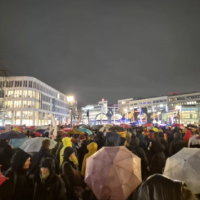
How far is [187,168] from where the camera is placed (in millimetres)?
3504

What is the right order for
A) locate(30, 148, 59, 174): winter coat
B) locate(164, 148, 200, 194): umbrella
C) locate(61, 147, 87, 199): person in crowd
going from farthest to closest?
locate(30, 148, 59, 174): winter coat < locate(61, 147, 87, 199): person in crowd < locate(164, 148, 200, 194): umbrella

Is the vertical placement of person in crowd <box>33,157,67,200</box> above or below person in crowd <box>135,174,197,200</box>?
below

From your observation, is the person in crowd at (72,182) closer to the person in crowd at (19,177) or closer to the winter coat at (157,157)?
the person in crowd at (19,177)

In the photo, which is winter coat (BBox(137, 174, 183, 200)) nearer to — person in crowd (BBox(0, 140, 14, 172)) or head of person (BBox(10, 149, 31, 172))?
head of person (BBox(10, 149, 31, 172))

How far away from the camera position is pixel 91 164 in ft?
12.1

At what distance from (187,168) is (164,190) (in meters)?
1.56

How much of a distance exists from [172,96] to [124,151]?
106 meters

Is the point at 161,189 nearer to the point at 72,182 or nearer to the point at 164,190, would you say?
the point at 164,190

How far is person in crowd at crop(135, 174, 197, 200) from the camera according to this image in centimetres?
216

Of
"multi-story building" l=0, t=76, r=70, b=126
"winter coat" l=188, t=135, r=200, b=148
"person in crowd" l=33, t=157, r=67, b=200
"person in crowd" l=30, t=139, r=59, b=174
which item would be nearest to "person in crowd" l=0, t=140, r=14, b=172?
"person in crowd" l=30, t=139, r=59, b=174

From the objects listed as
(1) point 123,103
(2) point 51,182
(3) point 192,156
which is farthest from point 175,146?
(1) point 123,103

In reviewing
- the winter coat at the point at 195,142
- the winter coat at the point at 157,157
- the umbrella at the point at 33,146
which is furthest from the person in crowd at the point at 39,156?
the winter coat at the point at 195,142

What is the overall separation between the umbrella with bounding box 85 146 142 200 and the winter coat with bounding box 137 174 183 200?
1.13 m

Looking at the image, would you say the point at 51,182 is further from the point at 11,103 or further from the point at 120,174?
the point at 11,103
